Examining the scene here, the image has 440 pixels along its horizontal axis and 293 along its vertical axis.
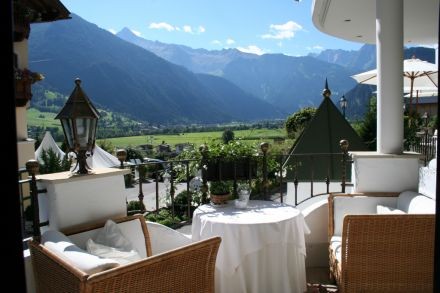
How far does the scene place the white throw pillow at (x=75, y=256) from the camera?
1.48m

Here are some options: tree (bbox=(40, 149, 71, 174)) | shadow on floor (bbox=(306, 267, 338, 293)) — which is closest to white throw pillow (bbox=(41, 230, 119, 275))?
shadow on floor (bbox=(306, 267, 338, 293))

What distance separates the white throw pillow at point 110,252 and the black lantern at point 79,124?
542 mm

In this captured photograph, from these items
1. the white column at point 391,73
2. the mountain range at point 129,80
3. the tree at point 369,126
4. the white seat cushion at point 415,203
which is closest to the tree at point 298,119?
the tree at point 369,126

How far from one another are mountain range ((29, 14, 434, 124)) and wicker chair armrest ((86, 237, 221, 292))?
9393cm

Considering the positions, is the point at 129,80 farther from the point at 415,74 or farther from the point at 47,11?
the point at 415,74

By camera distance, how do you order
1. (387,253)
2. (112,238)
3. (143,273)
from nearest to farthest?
(143,273), (112,238), (387,253)

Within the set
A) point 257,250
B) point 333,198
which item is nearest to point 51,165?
point 333,198

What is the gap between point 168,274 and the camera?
1.60m

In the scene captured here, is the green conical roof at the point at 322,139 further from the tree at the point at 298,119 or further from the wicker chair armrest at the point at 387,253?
the tree at the point at 298,119

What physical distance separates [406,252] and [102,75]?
12660 cm

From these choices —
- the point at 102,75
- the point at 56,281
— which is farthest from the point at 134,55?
the point at 56,281

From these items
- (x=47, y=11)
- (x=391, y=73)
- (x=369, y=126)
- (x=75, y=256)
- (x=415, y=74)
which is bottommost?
(x=75, y=256)

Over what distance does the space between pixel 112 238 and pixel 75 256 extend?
55cm

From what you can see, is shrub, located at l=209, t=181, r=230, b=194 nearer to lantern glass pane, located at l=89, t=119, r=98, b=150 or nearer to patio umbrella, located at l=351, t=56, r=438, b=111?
lantern glass pane, located at l=89, t=119, r=98, b=150
